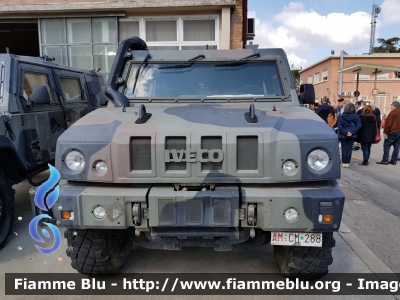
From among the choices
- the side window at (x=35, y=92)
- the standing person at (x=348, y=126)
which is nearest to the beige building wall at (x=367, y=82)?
the standing person at (x=348, y=126)

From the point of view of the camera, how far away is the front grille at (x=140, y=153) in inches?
98.7

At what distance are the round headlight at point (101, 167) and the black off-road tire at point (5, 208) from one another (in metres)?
1.82

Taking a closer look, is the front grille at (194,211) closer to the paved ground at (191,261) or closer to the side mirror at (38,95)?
the paved ground at (191,261)

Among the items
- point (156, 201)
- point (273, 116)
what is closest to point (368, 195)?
point (273, 116)

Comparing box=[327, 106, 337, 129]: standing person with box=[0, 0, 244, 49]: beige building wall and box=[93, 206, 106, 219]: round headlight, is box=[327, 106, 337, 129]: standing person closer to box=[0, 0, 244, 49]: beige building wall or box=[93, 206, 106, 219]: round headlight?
box=[0, 0, 244, 49]: beige building wall

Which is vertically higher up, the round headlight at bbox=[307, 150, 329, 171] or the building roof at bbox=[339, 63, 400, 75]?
the building roof at bbox=[339, 63, 400, 75]

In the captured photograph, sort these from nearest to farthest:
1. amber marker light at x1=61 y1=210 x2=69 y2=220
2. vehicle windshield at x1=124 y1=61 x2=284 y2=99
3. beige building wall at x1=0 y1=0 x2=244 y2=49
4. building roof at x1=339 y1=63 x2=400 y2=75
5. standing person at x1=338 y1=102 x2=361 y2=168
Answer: amber marker light at x1=61 y1=210 x2=69 y2=220, vehicle windshield at x1=124 y1=61 x2=284 y2=99, standing person at x1=338 y1=102 x2=361 y2=168, beige building wall at x1=0 y1=0 x2=244 y2=49, building roof at x1=339 y1=63 x2=400 y2=75

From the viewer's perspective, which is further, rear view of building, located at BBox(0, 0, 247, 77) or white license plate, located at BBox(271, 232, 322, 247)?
rear view of building, located at BBox(0, 0, 247, 77)

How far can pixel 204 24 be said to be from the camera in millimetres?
10719

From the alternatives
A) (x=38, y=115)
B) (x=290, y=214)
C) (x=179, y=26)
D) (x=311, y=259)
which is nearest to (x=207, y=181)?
(x=290, y=214)

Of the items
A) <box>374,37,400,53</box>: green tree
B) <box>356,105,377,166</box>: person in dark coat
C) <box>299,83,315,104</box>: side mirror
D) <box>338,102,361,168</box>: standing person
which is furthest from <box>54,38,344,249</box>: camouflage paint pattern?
<box>374,37,400,53</box>: green tree

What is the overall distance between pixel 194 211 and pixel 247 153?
575mm

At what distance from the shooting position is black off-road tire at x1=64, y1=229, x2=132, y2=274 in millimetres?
2828

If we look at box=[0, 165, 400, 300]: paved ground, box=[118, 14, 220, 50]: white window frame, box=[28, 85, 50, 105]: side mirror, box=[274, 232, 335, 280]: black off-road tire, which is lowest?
box=[0, 165, 400, 300]: paved ground
